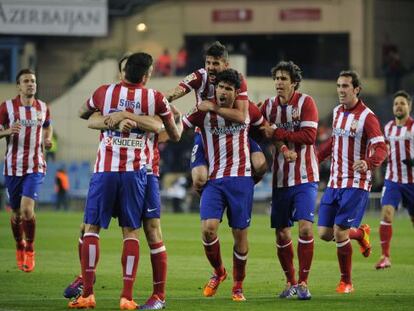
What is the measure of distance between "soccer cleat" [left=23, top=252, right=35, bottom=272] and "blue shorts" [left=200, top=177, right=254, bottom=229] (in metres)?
4.23

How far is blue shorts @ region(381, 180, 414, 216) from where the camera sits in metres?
21.1

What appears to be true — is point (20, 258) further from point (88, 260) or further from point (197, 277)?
point (88, 260)

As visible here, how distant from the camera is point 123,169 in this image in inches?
543

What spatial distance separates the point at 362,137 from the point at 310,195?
121 centimetres

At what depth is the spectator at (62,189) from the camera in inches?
1681

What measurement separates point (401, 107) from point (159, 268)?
26.7 feet

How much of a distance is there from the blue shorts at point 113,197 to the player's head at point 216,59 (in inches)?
78.0

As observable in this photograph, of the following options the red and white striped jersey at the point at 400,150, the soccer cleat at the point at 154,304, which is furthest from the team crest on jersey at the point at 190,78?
the red and white striped jersey at the point at 400,150

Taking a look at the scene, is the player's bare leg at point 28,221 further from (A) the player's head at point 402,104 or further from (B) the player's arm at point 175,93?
(A) the player's head at point 402,104

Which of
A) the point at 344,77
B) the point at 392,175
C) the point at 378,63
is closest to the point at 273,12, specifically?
the point at 378,63

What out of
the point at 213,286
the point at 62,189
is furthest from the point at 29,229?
the point at 62,189

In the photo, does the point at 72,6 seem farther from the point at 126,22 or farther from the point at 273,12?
the point at 273,12

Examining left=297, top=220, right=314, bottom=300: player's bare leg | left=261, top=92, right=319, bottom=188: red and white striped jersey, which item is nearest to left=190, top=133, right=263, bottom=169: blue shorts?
left=261, top=92, right=319, bottom=188: red and white striped jersey

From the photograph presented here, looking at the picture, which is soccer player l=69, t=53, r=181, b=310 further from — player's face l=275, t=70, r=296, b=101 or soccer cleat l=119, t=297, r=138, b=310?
player's face l=275, t=70, r=296, b=101
